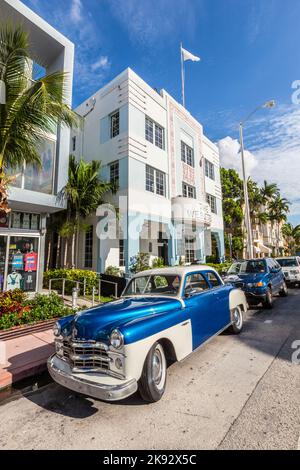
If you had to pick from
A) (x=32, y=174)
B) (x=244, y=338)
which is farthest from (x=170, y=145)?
(x=244, y=338)

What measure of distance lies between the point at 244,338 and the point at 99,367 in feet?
13.2

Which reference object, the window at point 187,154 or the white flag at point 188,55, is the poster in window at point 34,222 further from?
the white flag at point 188,55

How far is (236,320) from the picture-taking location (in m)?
6.13

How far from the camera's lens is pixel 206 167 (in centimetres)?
2228

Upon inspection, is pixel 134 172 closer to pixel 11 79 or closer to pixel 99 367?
pixel 11 79

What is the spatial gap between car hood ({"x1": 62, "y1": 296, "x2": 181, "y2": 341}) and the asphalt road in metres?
0.97

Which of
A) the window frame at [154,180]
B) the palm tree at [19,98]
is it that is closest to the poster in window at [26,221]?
the palm tree at [19,98]

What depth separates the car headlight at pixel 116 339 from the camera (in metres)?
2.96

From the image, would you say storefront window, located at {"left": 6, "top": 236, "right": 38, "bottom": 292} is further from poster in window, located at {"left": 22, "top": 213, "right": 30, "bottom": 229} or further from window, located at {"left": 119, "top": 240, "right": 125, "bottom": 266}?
window, located at {"left": 119, "top": 240, "right": 125, "bottom": 266}

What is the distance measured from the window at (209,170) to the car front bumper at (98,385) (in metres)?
21.1

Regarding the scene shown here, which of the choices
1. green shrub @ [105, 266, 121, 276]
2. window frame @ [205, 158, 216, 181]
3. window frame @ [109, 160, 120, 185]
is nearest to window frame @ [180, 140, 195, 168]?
window frame @ [205, 158, 216, 181]

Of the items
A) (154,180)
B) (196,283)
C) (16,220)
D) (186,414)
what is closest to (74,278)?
(16,220)

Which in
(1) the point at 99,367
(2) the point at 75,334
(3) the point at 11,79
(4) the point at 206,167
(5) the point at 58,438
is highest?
(4) the point at 206,167

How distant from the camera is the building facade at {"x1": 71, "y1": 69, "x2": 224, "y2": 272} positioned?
13.5 meters
